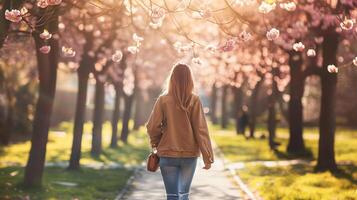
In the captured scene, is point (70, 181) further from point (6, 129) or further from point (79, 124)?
point (6, 129)

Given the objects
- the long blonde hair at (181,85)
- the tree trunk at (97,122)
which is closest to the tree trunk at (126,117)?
the tree trunk at (97,122)

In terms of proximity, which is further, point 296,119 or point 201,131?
point 296,119

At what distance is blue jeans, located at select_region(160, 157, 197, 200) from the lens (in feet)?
23.8

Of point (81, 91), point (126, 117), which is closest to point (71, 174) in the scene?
point (81, 91)

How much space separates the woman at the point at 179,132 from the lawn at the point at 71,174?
6185 mm

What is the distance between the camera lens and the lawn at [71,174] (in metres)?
13.7

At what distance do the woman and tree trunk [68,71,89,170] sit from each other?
11.5m

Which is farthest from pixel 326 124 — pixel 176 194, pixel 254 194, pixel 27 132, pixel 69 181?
pixel 27 132

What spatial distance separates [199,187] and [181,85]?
8.05 metres

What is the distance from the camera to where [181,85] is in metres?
7.31

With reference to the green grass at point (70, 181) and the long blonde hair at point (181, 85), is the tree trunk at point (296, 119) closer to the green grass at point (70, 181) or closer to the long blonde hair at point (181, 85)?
the green grass at point (70, 181)


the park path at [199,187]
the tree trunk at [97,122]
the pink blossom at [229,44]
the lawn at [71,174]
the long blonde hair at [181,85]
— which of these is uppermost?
the pink blossom at [229,44]

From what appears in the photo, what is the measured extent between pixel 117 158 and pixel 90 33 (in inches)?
220

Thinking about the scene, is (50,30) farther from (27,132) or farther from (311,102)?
(311,102)
